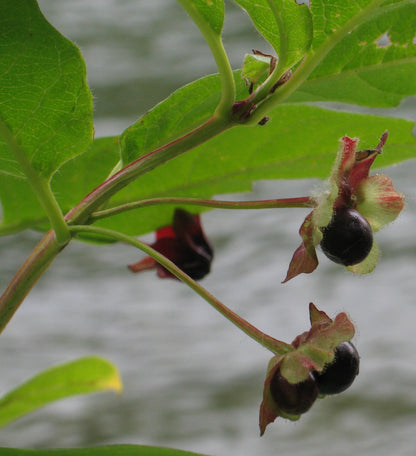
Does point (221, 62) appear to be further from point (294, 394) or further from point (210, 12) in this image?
point (294, 394)

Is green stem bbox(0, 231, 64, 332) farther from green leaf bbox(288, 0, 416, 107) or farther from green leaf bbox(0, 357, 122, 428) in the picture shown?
green leaf bbox(0, 357, 122, 428)

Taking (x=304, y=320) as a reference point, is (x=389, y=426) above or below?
below

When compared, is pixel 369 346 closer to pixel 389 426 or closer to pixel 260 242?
pixel 389 426

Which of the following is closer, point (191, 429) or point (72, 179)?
point (72, 179)

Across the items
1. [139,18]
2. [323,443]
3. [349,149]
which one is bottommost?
[349,149]

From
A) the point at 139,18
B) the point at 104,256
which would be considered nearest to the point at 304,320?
the point at 104,256

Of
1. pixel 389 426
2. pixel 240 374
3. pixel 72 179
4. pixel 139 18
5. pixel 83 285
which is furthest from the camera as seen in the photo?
pixel 139 18

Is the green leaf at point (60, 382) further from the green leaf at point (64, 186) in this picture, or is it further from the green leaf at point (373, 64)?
the green leaf at point (373, 64)

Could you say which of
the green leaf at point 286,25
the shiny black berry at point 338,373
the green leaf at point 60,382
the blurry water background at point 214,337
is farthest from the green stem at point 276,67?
the blurry water background at point 214,337
